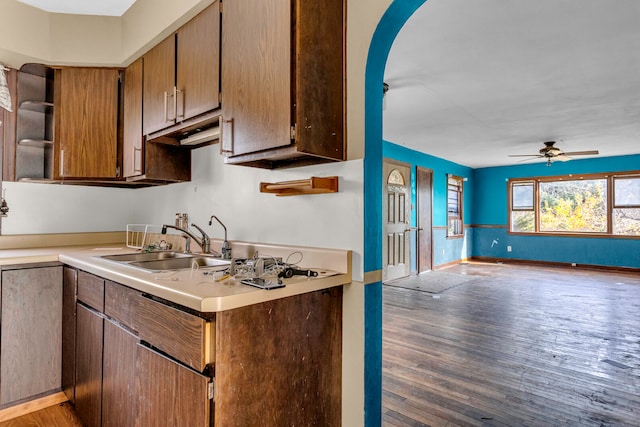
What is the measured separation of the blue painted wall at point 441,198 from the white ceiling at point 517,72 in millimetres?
731

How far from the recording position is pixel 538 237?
804cm

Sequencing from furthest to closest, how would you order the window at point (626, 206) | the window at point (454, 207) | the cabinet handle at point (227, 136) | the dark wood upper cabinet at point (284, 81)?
1. the window at point (454, 207)
2. the window at point (626, 206)
3. the cabinet handle at point (227, 136)
4. the dark wood upper cabinet at point (284, 81)

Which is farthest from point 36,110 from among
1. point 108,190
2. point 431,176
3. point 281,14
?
point 431,176

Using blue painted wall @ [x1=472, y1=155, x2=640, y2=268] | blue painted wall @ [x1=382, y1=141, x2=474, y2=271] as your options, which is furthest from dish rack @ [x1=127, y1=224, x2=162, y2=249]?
blue painted wall @ [x1=472, y1=155, x2=640, y2=268]

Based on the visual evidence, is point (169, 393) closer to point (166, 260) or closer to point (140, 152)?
point (166, 260)

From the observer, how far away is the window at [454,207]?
798 centimetres

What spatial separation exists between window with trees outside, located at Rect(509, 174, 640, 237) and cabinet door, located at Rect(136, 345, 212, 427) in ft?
29.2

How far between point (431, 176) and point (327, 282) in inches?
247

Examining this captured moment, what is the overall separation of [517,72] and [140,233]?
3.72 meters

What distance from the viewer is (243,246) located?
6.32ft

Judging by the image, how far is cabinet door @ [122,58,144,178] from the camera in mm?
2350

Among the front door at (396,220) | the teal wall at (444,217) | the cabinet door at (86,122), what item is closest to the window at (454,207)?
the teal wall at (444,217)

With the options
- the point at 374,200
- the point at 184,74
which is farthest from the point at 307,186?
the point at 184,74

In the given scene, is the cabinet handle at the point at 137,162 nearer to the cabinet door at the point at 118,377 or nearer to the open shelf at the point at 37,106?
the open shelf at the point at 37,106
